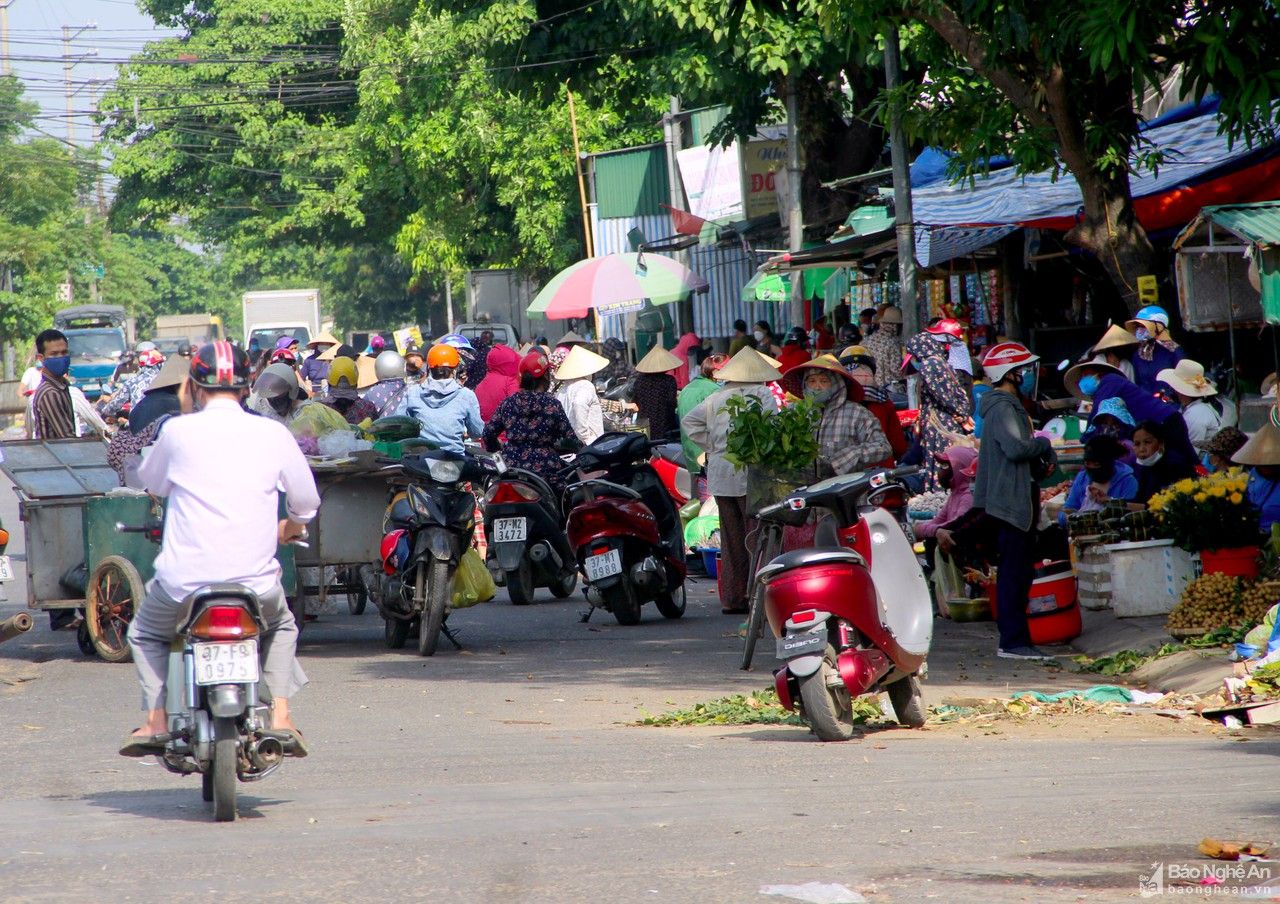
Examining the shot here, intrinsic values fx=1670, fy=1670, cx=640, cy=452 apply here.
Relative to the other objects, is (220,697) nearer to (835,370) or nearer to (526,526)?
(835,370)

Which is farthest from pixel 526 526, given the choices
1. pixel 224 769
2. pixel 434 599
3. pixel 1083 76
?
pixel 224 769

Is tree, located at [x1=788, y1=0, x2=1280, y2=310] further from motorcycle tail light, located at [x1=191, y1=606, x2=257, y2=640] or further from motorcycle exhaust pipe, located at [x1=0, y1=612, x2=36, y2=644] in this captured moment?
motorcycle exhaust pipe, located at [x1=0, y1=612, x2=36, y2=644]

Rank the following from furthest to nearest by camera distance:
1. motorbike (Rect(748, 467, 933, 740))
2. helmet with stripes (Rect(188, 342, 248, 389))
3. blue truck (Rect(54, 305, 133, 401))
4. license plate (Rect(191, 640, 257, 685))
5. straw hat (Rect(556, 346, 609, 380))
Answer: blue truck (Rect(54, 305, 133, 401))
straw hat (Rect(556, 346, 609, 380))
motorbike (Rect(748, 467, 933, 740))
helmet with stripes (Rect(188, 342, 248, 389))
license plate (Rect(191, 640, 257, 685))

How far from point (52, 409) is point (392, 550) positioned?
15.3 ft

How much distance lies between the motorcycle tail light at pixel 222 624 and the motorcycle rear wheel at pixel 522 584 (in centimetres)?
715

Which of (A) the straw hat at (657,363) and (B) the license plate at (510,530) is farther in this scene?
(A) the straw hat at (657,363)

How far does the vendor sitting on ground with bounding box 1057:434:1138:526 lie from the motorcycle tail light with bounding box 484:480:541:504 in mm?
3881

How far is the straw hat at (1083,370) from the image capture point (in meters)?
12.1

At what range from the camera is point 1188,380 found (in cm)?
1253

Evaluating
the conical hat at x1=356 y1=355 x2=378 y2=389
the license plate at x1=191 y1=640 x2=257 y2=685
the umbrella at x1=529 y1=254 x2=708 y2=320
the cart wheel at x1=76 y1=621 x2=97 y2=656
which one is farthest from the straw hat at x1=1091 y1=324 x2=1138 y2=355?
the conical hat at x1=356 y1=355 x2=378 y2=389

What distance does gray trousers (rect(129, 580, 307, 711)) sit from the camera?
242 inches

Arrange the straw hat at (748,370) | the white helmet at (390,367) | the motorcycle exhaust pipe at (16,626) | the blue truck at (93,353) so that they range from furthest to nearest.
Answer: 1. the blue truck at (93,353)
2. the white helmet at (390,367)
3. the straw hat at (748,370)
4. the motorcycle exhaust pipe at (16,626)

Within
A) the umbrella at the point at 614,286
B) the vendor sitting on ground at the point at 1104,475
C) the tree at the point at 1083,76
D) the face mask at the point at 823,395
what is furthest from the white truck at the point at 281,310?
the vendor sitting on ground at the point at 1104,475

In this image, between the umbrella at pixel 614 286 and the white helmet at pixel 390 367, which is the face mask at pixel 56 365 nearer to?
the white helmet at pixel 390 367
